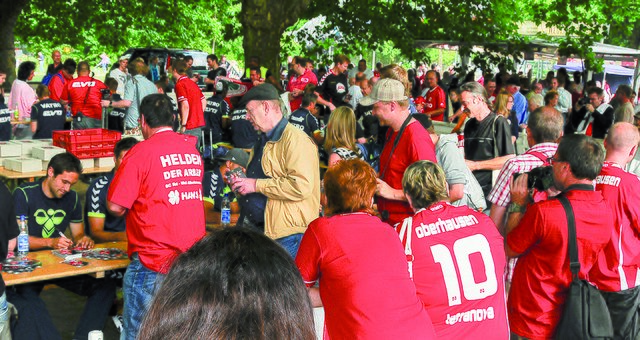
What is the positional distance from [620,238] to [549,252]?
0.75 metres

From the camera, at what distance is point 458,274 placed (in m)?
3.39

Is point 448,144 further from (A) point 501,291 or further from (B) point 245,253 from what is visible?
(B) point 245,253

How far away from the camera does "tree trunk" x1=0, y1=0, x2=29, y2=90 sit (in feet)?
61.8

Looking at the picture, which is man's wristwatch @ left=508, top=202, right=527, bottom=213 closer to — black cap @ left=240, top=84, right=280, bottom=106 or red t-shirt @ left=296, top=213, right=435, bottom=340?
red t-shirt @ left=296, top=213, right=435, bottom=340

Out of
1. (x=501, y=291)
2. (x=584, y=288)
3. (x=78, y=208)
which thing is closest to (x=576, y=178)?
(x=584, y=288)

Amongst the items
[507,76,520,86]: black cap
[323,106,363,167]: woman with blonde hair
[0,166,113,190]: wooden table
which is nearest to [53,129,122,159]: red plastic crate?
[0,166,113,190]: wooden table

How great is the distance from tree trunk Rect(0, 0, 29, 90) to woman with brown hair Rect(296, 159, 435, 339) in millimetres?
17068

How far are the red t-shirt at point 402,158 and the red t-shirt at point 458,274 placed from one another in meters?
1.31

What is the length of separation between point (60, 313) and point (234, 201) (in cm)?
164

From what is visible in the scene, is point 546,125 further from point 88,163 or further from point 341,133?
point 88,163

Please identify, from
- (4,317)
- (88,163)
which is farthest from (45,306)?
(88,163)

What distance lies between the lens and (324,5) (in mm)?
15766

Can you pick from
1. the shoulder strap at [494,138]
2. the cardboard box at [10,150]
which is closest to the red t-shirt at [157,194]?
the shoulder strap at [494,138]

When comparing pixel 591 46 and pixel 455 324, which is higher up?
pixel 591 46
